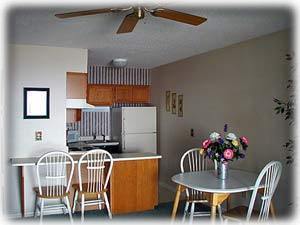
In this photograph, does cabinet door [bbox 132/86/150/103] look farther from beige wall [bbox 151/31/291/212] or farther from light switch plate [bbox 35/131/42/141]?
light switch plate [bbox 35/131/42/141]

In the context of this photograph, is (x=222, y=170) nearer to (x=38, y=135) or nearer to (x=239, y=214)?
(x=239, y=214)

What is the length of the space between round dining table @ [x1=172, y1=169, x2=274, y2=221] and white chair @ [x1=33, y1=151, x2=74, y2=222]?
1.27m

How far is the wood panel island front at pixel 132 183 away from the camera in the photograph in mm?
4215

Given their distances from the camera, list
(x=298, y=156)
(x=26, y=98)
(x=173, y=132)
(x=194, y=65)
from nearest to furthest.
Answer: (x=298, y=156) < (x=26, y=98) < (x=194, y=65) < (x=173, y=132)

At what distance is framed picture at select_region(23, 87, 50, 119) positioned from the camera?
4.36 m

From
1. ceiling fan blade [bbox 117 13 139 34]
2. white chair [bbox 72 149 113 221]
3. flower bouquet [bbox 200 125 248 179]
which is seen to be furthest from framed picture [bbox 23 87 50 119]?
flower bouquet [bbox 200 125 248 179]

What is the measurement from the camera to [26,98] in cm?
436

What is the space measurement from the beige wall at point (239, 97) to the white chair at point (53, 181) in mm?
2041

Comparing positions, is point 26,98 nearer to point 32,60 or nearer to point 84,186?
point 32,60

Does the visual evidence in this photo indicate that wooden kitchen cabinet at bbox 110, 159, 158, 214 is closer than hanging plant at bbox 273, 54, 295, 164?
No

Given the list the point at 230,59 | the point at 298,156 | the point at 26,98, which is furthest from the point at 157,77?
the point at 298,156

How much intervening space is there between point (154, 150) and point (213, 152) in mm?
3210

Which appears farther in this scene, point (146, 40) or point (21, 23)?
point (146, 40)

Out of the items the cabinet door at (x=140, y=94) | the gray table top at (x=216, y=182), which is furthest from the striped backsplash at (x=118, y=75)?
the gray table top at (x=216, y=182)
